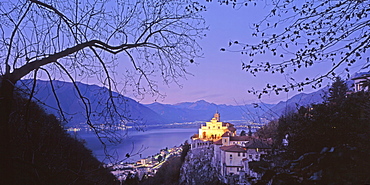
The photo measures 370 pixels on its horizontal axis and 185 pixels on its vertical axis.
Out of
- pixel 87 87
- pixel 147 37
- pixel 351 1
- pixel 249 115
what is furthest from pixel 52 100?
pixel 249 115

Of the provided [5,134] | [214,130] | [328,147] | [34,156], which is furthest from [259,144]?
[214,130]

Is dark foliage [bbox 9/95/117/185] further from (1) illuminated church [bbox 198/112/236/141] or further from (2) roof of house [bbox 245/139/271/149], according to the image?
(1) illuminated church [bbox 198/112/236/141]

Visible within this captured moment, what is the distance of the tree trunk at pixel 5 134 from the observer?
170cm

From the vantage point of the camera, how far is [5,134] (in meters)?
1.72

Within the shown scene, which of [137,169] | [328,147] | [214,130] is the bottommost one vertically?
[214,130]

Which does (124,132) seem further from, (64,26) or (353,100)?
(353,100)

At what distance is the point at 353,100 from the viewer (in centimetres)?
372

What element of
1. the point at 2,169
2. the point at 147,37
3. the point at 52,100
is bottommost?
the point at 2,169

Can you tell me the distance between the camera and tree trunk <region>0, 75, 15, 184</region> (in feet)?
5.58

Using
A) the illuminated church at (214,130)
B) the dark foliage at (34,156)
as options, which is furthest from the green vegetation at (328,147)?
the illuminated church at (214,130)

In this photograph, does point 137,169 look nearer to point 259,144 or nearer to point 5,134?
point 259,144

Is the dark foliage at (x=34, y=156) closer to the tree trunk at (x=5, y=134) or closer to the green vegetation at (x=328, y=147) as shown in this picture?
the tree trunk at (x=5, y=134)

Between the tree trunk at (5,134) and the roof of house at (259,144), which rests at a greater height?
the tree trunk at (5,134)

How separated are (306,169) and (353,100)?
310cm
